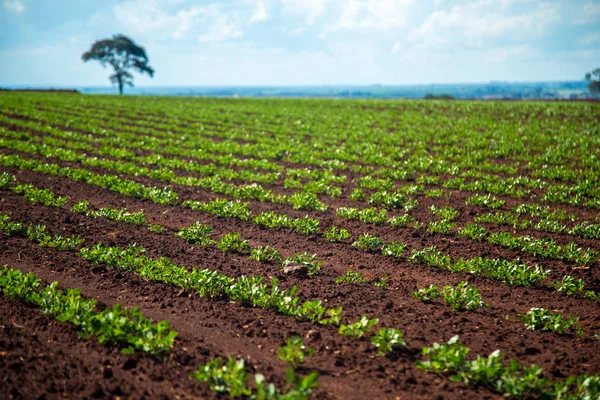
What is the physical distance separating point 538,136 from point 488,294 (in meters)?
19.8

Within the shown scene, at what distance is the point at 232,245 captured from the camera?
8.47m

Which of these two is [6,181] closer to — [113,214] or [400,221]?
[113,214]

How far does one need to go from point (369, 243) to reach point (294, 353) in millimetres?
4230

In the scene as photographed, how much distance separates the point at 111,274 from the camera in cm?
711

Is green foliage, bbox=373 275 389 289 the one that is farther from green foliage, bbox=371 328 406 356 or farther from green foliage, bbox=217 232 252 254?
green foliage, bbox=217 232 252 254

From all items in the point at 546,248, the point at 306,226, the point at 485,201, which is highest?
the point at 485,201

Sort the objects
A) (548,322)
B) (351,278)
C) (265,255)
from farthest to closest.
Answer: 1. (265,255)
2. (351,278)
3. (548,322)

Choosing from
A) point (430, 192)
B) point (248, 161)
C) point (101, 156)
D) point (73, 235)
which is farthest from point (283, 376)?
point (101, 156)

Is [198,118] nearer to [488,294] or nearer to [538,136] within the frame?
[538,136]

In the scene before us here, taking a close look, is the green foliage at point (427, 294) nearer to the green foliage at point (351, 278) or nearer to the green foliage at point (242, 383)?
the green foliage at point (351, 278)

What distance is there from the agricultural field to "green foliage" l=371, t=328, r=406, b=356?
20mm

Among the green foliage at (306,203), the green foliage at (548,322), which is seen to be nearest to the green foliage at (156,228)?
the green foliage at (306,203)

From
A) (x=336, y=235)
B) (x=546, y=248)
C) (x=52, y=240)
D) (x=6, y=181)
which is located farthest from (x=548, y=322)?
(x=6, y=181)

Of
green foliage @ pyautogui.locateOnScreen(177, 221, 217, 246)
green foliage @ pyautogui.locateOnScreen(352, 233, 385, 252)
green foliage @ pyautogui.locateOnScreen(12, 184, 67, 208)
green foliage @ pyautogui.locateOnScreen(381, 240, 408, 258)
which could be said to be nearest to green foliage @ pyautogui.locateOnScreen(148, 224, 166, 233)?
green foliage @ pyautogui.locateOnScreen(177, 221, 217, 246)
